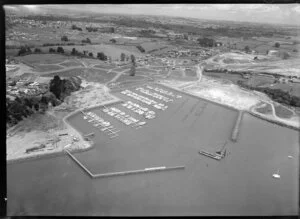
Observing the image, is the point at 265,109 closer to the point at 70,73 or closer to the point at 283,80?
the point at 283,80

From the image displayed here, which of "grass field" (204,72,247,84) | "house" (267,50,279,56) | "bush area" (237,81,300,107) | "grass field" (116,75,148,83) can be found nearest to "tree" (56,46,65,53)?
"grass field" (116,75,148,83)

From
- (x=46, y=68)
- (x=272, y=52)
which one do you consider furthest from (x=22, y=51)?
(x=272, y=52)

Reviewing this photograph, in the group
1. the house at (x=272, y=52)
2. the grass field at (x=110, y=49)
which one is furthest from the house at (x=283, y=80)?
the grass field at (x=110, y=49)

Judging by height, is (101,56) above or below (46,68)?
above

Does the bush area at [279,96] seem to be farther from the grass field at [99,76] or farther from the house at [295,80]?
the grass field at [99,76]

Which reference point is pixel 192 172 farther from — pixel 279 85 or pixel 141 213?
pixel 279 85

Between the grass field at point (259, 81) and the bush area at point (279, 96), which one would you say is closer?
the bush area at point (279, 96)
